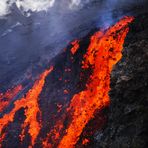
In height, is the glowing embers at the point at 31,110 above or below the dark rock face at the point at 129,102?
below

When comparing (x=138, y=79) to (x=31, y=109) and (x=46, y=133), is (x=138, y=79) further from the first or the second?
(x=31, y=109)

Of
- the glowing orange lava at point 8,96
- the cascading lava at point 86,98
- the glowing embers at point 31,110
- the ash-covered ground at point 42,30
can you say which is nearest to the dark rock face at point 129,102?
the cascading lava at point 86,98

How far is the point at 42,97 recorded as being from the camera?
26.0 meters

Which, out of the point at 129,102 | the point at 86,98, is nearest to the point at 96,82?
the point at 86,98

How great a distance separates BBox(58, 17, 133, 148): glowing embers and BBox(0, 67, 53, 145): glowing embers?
3683 mm

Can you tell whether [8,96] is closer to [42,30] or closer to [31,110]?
[31,110]

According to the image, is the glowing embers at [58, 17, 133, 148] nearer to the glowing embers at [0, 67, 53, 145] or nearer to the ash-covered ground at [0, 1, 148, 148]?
the ash-covered ground at [0, 1, 148, 148]

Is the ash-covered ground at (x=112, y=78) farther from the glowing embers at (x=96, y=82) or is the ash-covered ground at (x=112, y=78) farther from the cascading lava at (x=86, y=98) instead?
the glowing embers at (x=96, y=82)

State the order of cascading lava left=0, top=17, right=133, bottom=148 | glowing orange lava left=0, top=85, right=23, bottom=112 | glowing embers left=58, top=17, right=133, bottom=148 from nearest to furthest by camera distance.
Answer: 1. glowing embers left=58, top=17, right=133, bottom=148
2. cascading lava left=0, top=17, right=133, bottom=148
3. glowing orange lava left=0, top=85, right=23, bottom=112

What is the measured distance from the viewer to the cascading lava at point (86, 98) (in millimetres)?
19812

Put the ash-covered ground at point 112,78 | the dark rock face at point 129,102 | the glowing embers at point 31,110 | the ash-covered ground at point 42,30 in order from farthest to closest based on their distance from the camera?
the ash-covered ground at point 42,30, the glowing embers at point 31,110, the ash-covered ground at point 112,78, the dark rock face at point 129,102

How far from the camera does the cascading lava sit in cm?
1981

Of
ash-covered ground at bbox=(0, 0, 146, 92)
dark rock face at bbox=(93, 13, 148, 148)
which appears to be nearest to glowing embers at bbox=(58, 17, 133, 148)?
dark rock face at bbox=(93, 13, 148, 148)

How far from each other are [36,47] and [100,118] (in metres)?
26.4
